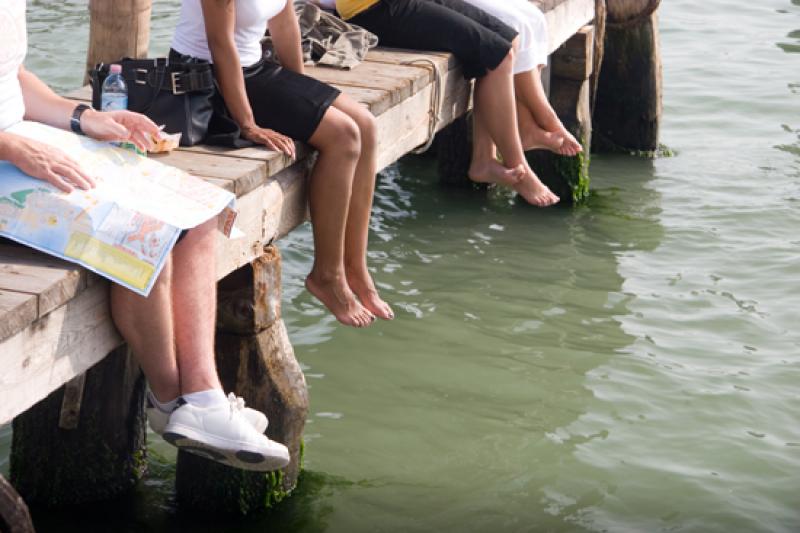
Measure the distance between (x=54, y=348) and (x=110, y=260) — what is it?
0.91ft

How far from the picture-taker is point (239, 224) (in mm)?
4379

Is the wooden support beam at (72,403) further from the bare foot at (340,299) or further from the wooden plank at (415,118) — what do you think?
the wooden plank at (415,118)

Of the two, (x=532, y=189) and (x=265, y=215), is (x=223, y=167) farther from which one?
(x=532, y=189)

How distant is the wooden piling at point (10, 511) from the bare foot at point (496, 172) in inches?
140

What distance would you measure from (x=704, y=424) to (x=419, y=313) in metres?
1.61

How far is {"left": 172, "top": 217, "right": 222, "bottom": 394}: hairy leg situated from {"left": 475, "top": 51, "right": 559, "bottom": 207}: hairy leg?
103 inches

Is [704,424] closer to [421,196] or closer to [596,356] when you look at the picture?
[596,356]

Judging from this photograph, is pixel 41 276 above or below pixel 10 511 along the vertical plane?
above

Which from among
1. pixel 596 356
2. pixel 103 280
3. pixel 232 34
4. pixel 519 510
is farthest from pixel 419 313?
pixel 103 280

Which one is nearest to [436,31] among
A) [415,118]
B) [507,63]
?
[507,63]

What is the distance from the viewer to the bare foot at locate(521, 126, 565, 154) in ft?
22.2

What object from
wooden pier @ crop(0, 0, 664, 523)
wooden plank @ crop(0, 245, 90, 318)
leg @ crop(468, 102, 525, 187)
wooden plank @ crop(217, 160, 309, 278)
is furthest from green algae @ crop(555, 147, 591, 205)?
wooden plank @ crop(0, 245, 90, 318)

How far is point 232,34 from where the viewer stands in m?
4.55

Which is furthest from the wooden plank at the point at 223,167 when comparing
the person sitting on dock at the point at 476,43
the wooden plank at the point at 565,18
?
the wooden plank at the point at 565,18
